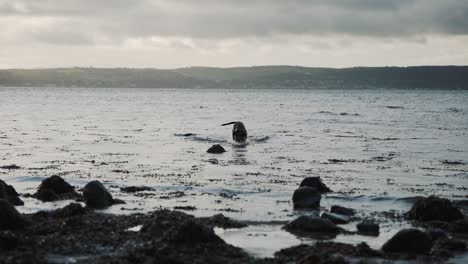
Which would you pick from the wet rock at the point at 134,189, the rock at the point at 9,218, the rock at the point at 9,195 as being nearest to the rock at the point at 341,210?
the wet rock at the point at 134,189

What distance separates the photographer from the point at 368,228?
1489cm

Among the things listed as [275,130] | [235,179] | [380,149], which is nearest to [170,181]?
[235,179]

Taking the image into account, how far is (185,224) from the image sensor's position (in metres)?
13.2

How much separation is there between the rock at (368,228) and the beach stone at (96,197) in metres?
6.67

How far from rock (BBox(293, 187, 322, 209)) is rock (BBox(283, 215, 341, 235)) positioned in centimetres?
280

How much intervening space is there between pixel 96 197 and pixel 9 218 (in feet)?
11.5

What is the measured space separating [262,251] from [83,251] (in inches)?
134

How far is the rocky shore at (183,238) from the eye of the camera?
1197cm

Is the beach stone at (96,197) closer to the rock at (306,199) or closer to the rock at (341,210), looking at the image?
the rock at (306,199)

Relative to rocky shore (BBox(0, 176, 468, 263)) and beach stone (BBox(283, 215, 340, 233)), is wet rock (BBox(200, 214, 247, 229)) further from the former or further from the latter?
beach stone (BBox(283, 215, 340, 233))

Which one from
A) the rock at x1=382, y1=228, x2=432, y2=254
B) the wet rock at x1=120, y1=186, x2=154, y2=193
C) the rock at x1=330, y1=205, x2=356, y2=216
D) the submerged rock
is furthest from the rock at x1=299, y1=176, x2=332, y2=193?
the rock at x1=382, y1=228, x2=432, y2=254

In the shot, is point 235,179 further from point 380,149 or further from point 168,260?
point 380,149

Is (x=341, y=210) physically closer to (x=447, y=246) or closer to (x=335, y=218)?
(x=335, y=218)

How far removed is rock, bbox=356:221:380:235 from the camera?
14.8 meters
